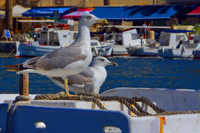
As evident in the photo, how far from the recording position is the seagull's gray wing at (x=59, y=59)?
7121 mm

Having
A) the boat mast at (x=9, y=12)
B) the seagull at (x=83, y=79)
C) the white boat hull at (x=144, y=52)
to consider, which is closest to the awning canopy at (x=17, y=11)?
the boat mast at (x=9, y=12)

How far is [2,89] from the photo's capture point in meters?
18.8

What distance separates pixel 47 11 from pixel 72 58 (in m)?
46.4

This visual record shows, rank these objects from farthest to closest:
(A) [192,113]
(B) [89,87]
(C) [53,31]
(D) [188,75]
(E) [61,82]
Answer: (C) [53,31] < (D) [188,75] < (E) [61,82] < (B) [89,87] < (A) [192,113]

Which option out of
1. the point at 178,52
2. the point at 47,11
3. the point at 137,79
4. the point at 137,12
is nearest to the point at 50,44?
the point at 178,52

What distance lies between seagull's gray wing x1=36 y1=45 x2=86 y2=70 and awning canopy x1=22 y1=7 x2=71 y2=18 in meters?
43.0

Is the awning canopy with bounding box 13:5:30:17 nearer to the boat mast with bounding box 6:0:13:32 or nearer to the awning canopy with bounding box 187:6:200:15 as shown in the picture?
the boat mast with bounding box 6:0:13:32

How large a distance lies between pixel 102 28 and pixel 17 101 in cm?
4558

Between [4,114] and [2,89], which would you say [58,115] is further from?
[2,89]

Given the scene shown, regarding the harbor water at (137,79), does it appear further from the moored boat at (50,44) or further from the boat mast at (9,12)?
the boat mast at (9,12)

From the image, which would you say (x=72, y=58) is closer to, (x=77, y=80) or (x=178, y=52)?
(x=77, y=80)

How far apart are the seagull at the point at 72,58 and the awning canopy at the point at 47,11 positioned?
42961 mm

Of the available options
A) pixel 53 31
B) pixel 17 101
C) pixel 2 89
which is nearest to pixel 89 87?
pixel 17 101

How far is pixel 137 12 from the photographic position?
5144cm
